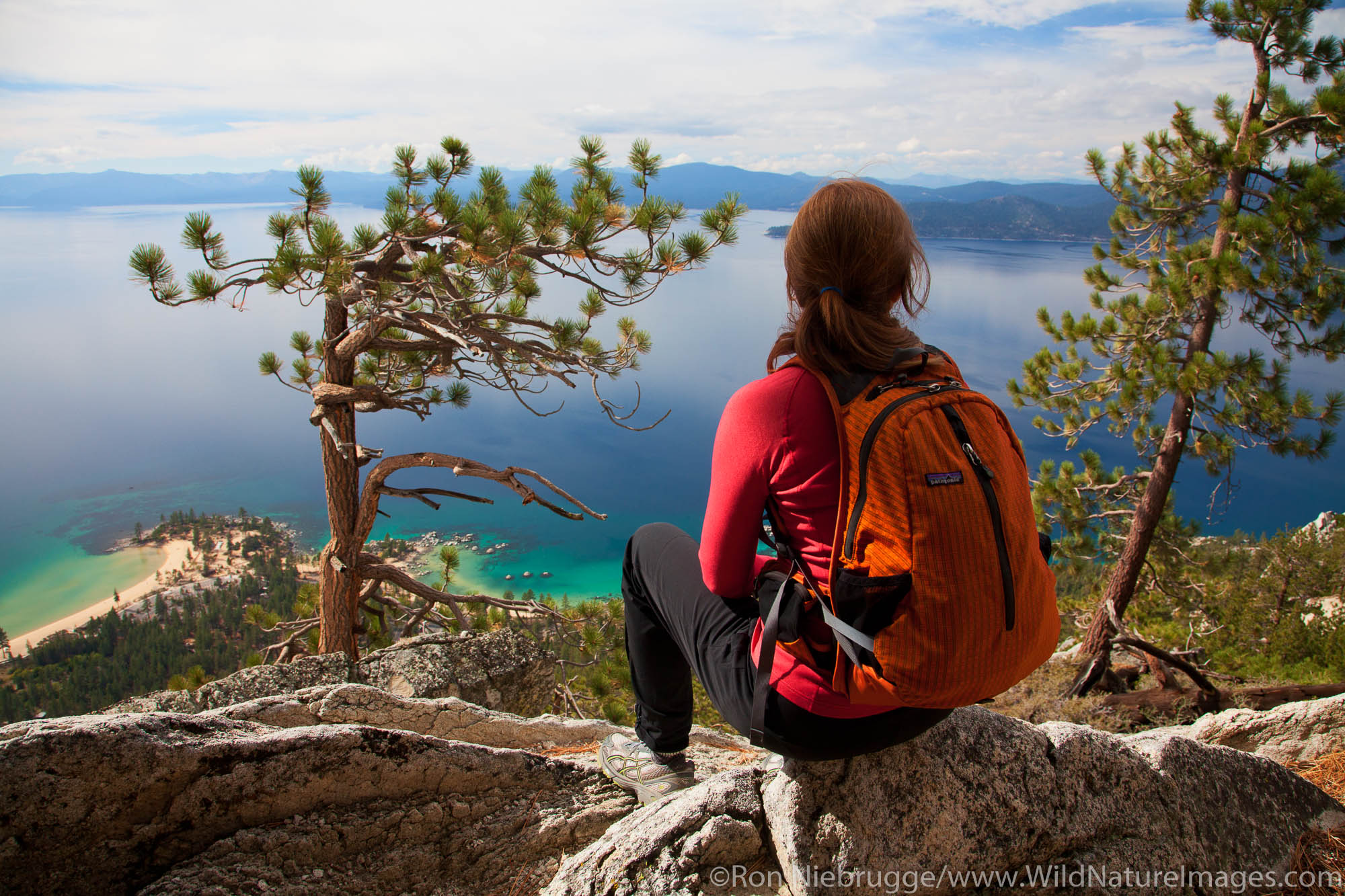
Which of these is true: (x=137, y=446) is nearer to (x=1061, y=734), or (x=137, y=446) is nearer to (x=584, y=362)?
(x=584, y=362)

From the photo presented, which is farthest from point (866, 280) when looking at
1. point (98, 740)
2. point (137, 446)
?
point (137, 446)

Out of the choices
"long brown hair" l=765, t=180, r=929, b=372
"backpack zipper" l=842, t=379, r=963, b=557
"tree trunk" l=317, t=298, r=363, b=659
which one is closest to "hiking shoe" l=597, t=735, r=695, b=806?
"backpack zipper" l=842, t=379, r=963, b=557

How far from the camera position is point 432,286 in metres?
3.76

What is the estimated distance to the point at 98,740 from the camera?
1316mm

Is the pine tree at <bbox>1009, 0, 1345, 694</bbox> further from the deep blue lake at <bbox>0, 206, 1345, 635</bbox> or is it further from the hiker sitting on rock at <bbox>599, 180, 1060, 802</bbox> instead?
the deep blue lake at <bbox>0, 206, 1345, 635</bbox>

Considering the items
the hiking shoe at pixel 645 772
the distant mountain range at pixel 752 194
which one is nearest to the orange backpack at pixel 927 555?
the hiking shoe at pixel 645 772

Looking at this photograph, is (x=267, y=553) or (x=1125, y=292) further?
(x=267, y=553)

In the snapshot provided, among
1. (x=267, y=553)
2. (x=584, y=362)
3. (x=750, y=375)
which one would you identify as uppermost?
(x=584, y=362)

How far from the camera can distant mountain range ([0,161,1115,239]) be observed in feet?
157

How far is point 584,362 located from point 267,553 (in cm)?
2198

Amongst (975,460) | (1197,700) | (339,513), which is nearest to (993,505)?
(975,460)

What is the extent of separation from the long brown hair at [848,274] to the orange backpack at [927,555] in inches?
3.4

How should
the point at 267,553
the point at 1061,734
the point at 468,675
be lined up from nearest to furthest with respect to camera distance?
the point at 1061,734
the point at 468,675
the point at 267,553

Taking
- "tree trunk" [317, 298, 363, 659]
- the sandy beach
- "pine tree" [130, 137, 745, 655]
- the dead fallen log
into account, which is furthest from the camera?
the sandy beach
